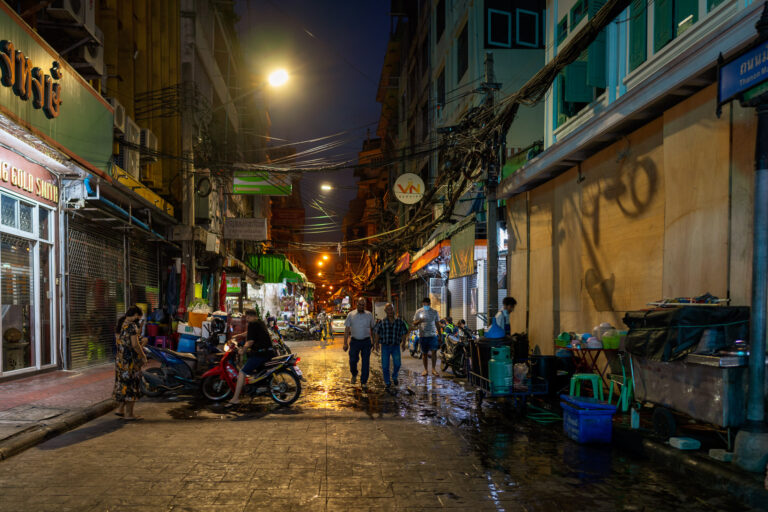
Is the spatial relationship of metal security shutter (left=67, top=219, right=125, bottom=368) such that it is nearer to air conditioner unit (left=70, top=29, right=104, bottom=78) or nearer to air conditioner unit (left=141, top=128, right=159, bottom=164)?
air conditioner unit (left=141, top=128, right=159, bottom=164)

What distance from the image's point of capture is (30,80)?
1157 cm

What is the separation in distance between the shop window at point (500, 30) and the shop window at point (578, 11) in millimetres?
9415

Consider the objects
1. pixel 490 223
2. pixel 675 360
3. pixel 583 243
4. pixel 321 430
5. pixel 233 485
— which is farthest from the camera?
pixel 490 223

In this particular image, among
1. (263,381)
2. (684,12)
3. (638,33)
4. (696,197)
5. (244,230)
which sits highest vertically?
(638,33)

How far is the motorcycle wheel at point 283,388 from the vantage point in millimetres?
10227

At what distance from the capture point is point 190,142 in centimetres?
2322

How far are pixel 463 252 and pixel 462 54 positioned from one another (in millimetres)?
11578

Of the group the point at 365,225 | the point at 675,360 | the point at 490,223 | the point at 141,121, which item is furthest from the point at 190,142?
the point at 365,225

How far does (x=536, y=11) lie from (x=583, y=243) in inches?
574

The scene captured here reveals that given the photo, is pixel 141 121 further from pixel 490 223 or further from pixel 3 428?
pixel 3 428

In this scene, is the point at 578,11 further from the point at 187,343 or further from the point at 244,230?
the point at 244,230

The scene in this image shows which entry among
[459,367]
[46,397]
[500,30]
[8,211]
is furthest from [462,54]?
[46,397]

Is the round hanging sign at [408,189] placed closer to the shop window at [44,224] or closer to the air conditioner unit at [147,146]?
the air conditioner unit at [147,146]

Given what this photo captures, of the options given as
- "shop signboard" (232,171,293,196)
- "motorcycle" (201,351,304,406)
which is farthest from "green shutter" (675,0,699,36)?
"shop signboard" (232,171,293,196)
